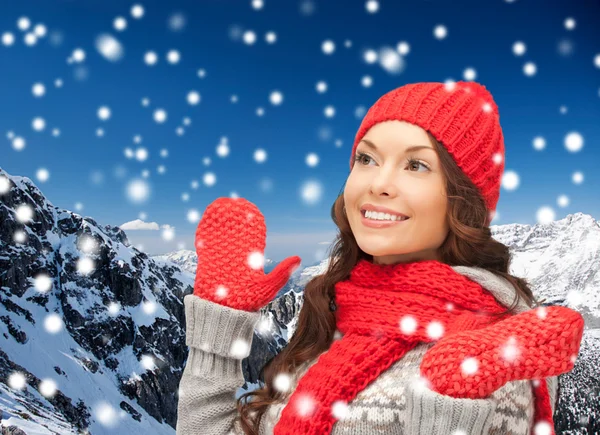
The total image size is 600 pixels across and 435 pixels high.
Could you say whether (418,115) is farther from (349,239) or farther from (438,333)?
(438,333)

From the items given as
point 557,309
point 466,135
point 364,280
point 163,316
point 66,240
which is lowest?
point 557,309

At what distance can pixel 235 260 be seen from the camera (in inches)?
106

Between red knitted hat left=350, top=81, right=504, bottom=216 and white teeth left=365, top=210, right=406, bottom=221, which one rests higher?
red knitted hat left=350, top=81, right=504, bottom=216

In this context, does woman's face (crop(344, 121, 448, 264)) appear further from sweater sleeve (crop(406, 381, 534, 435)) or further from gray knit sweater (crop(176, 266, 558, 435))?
sweater sleeve (crop(406, 381, 534, 435))

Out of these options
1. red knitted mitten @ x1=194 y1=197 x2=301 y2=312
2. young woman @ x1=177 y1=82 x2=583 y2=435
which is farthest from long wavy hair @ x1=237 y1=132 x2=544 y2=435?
red knitted mitten @ x1=194 y1=197 x2=301 y2=312

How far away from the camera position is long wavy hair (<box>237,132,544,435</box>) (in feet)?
8.38

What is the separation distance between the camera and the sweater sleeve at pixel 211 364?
8.60 ft

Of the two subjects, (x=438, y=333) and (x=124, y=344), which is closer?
(x=438, y=333)

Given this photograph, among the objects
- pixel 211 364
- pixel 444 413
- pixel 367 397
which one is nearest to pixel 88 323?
pixel 211 364

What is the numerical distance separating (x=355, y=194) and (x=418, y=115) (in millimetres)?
500

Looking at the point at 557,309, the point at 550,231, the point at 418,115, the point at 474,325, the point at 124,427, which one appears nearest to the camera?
the point at 557,309

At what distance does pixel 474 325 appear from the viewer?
2.25 meters

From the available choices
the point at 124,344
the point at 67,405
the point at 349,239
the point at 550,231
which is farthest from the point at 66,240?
the point at 349,239

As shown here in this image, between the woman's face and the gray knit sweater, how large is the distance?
0.27 meters
